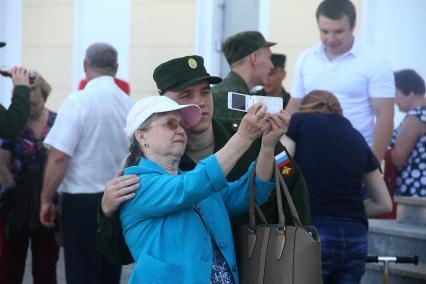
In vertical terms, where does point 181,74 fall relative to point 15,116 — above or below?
above

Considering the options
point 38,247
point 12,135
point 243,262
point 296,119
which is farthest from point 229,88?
point 243,262

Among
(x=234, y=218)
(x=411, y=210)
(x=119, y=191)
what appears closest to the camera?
(x=119, y=191)

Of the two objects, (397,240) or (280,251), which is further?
(397,240)

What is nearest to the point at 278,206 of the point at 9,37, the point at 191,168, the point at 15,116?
the point at 191,168

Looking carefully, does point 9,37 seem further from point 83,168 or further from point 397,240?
point 397,240

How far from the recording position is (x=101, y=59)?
5930mm

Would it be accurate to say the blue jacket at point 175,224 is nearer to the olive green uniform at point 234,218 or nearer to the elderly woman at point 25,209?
the olive green uniform at point 234,218

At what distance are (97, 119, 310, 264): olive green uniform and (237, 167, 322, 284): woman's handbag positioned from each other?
0.14m

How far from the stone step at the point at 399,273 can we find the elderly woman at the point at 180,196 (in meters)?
2.38

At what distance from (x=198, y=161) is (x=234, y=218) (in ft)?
0.84

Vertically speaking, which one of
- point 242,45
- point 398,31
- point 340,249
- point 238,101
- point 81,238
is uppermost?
point 398,31

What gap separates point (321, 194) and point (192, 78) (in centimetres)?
144

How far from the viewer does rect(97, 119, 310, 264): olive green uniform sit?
3213 millimetres

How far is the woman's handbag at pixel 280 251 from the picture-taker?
9.88 ft
